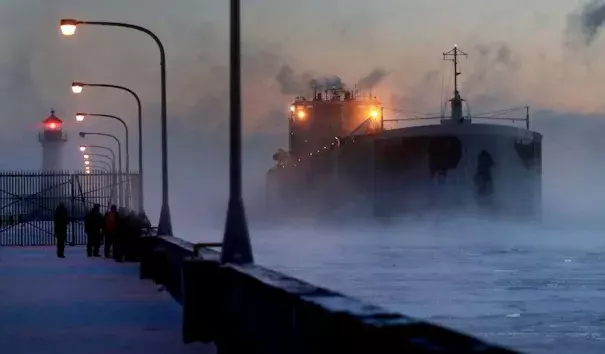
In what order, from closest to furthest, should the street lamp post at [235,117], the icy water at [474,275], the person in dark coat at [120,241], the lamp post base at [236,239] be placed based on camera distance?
the lamp post base at [236,239]
the street lamp post at [235,117]
the icy water at [474,275]
the person in dark coat at [120,241]

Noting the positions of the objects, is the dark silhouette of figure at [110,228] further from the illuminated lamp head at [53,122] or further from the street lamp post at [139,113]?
the illuminated lamp head at [53,122]

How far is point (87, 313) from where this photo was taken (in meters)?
15.5

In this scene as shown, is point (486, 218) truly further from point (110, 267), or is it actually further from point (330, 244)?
point (110, 267)

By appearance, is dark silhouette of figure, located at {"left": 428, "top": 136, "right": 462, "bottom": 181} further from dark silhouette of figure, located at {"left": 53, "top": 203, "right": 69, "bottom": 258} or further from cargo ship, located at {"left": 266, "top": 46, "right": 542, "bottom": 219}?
dark silhouette of figure, located at {"left": 53, "top": 203, "right": 69, "bottom": 258}

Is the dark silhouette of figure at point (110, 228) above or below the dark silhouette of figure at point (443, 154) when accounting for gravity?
below

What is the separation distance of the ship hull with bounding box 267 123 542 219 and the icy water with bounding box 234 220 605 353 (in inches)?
77.8

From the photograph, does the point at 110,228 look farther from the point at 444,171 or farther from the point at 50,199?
the point at 444,171

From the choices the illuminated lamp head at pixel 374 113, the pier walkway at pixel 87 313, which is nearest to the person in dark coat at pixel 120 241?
the pier walkway at pixel 87 313

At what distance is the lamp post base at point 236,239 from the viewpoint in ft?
37.5

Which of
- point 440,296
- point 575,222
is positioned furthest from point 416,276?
point 575,222

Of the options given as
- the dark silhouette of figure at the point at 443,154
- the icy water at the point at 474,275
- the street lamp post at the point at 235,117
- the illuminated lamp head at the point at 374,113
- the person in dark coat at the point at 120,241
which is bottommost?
the icy water at the point at 474,275

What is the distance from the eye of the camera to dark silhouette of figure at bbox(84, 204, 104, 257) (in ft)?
107

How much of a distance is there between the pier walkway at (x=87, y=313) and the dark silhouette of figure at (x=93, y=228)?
5219mm

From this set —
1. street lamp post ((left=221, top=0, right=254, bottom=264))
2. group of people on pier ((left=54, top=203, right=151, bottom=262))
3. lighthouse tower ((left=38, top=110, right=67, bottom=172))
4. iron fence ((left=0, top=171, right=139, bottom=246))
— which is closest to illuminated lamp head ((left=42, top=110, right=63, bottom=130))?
lighthouse tower ((left=38, top=110, right=67, bottom=172))
